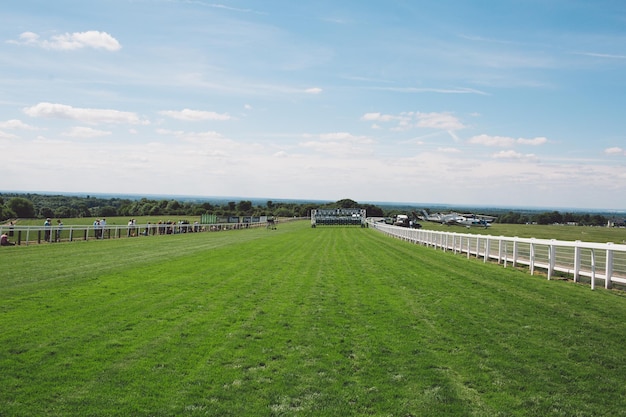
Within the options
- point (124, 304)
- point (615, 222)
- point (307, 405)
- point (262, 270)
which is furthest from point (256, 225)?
point (307, 405)

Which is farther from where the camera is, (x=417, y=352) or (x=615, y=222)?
(x=615, y=222)

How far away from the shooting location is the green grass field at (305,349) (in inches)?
219

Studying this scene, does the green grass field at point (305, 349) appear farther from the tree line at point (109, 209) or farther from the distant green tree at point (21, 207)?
the distant green tree at point (21, 207)

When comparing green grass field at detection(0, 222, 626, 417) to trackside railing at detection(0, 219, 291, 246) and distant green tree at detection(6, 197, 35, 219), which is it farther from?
distant green tree at detection(6, 197, 35, 219)

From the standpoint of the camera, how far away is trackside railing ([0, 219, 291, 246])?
103 ft

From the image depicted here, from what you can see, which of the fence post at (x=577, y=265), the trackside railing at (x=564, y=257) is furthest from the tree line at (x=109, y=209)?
the fence post at (x=577, y=265)

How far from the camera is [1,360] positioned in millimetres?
6625

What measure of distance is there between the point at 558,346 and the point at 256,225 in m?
83.7

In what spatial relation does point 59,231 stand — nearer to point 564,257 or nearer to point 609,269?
point 564,257

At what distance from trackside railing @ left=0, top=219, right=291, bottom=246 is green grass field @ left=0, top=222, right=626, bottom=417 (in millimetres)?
18823

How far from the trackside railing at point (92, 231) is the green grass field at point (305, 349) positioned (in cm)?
1882

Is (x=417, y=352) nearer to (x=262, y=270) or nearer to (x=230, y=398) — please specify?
(x=230, y=398)

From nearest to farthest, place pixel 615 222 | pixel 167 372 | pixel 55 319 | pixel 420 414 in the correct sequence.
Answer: pixel 420 414, pixel 167 372, pixel 55 319, pixel 615 222

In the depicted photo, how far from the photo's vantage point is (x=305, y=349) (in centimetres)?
760
